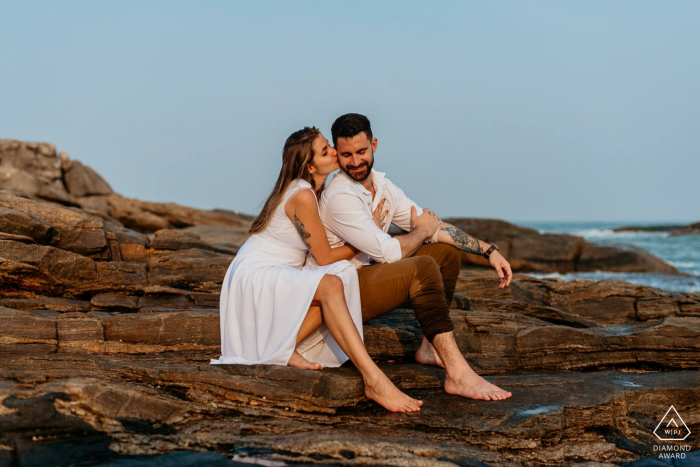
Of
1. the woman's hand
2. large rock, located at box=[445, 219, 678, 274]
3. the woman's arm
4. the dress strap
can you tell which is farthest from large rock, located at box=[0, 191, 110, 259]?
large rock, located at box=[445, 219, 678, 274]

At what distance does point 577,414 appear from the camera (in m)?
5.40

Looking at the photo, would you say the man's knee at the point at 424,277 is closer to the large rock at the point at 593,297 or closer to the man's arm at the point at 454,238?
the man's arm at the point at 454,238

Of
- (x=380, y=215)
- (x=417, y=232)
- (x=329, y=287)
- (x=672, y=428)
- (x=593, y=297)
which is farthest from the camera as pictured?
(x=593, y=297)

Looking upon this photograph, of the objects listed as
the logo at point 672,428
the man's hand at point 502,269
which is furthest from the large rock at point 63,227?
the logo at point 672,428

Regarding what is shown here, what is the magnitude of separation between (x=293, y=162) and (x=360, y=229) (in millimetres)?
936

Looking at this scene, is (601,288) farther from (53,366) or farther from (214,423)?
A: (53,366)

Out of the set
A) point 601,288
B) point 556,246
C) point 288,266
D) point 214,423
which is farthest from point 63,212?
point 556,246

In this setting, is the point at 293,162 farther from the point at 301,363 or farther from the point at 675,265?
the point at 675,265

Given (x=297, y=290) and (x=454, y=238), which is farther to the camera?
(x=454, y=238)

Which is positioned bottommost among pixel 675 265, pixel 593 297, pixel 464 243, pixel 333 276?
pixel 675 265

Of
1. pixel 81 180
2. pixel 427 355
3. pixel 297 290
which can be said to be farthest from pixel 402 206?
pixel 81 180

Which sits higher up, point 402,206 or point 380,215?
point 402,206

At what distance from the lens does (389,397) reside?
525cm

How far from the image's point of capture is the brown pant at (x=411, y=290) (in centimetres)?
560
